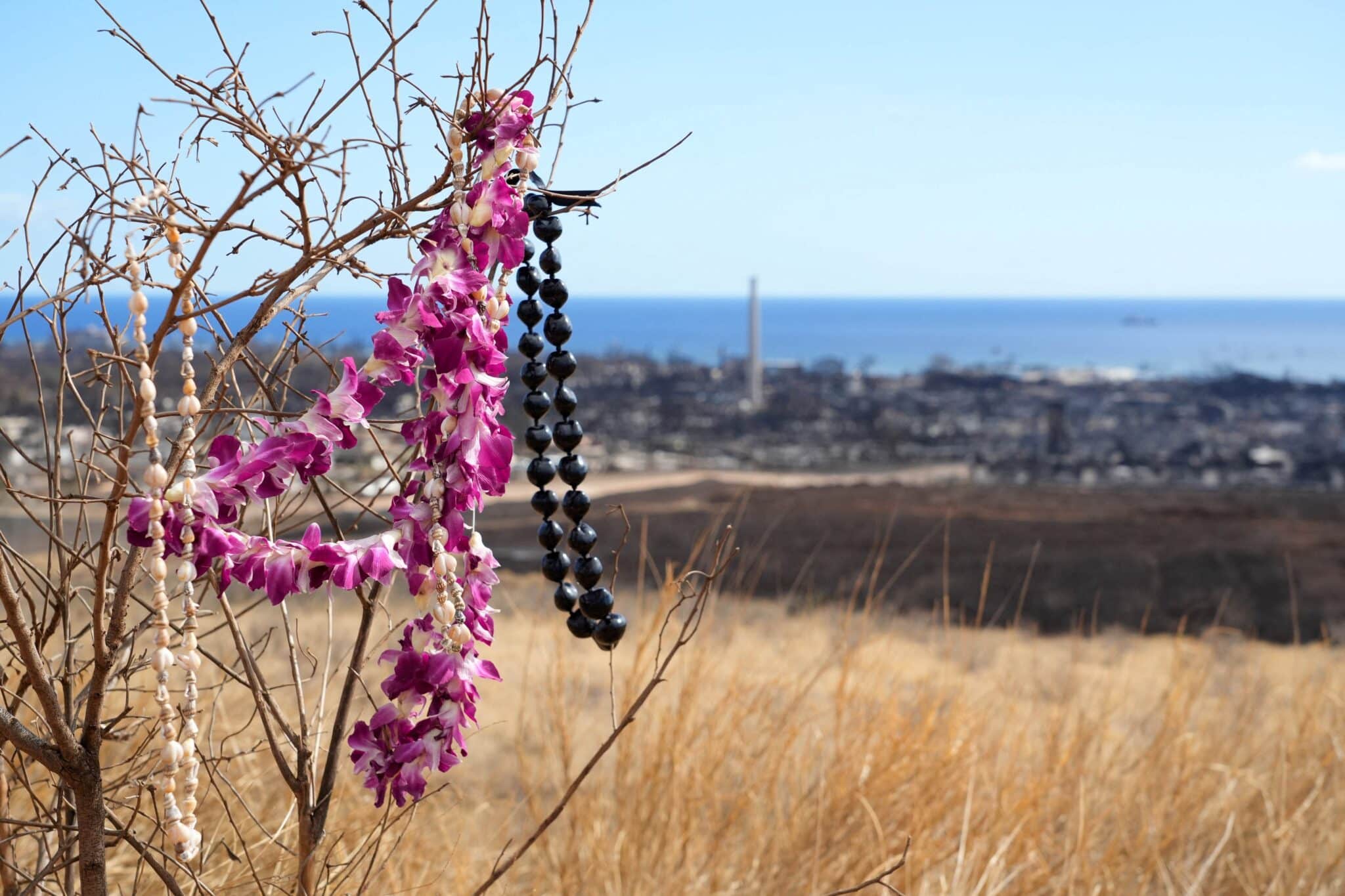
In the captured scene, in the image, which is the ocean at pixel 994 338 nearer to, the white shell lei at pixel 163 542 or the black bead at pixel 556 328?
the black bead at pixel 556 328

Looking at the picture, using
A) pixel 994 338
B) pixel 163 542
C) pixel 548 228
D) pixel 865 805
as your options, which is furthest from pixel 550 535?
pixel 994 338

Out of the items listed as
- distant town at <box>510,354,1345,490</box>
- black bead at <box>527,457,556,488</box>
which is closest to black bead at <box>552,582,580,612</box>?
black bead at <box>527,457,556,488</box>

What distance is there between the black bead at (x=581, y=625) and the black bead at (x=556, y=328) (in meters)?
0.27

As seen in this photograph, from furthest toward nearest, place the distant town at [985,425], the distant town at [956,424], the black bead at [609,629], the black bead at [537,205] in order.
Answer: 1. the distant town at [985,425]
2. the distant town at [956,424]
3. the black bead at [609,629]
4. the black bead at [537,205]

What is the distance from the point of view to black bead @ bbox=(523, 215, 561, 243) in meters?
0.98

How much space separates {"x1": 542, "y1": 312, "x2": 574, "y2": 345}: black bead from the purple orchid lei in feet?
0.78

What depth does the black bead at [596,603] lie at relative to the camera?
106 cm

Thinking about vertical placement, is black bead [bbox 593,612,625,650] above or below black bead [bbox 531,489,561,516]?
below

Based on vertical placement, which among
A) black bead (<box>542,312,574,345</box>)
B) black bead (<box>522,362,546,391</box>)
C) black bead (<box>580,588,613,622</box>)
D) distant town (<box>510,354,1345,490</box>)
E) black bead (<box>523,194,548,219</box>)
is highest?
black bead (<box>523,194,548,219</box>)

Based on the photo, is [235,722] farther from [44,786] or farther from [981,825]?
[981,825]

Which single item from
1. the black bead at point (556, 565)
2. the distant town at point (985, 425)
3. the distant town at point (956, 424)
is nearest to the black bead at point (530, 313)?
the black bead at point (556, 565)

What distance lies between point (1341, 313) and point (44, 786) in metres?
93.7

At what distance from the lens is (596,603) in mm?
Result: 1065

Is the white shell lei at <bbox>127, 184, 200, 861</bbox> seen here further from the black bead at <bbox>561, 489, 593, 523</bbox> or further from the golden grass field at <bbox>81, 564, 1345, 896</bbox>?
the golden grass field at <bbox>81, 564, 1345, 896</bbox>
